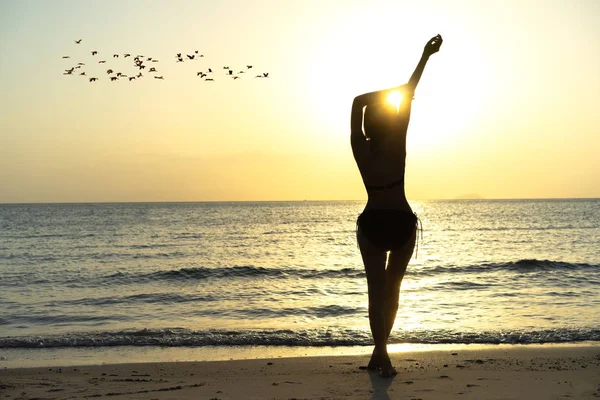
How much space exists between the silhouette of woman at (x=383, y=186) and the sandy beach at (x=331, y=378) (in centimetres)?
60

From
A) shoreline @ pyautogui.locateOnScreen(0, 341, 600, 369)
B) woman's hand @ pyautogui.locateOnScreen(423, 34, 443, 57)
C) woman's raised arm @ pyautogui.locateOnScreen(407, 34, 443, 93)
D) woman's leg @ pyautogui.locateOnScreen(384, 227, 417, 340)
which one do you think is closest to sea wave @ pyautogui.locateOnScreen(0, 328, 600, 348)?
shoreline @ pyautogui.locateOnScreen(0, 341, 600, 369)

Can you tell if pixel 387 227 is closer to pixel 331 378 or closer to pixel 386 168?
pixel 386 168

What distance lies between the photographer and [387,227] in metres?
4.80

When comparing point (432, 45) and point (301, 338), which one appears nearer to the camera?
point (432, 45)

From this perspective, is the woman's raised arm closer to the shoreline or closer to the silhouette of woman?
the silhouette of woman

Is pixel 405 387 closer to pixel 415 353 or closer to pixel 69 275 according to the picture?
pixel 415 353

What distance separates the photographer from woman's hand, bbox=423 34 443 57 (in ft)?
15.5

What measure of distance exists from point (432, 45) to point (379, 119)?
2.34ft

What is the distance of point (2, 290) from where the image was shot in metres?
15.3

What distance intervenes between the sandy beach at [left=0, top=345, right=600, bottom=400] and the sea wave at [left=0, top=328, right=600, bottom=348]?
1.22m

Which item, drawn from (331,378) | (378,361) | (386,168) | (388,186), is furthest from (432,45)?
(331,378)

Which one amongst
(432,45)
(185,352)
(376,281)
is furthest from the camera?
(185,352)

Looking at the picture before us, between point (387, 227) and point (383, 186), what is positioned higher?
point (383, 186)

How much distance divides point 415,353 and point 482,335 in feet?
6.46
